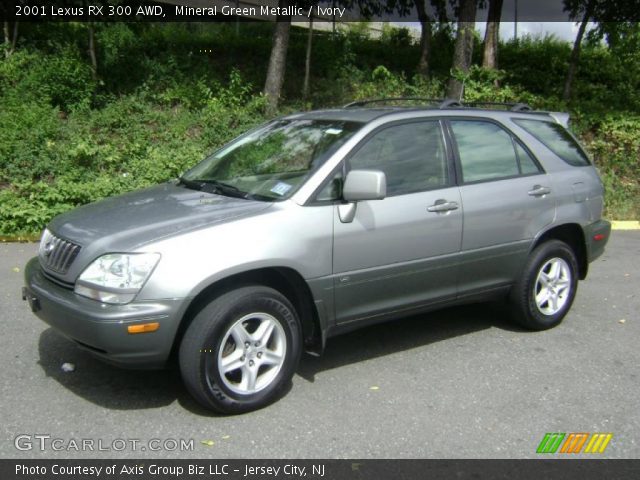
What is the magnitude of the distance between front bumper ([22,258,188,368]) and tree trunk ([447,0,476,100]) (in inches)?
406

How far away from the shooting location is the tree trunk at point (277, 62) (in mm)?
12258

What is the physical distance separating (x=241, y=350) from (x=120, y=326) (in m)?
0.72

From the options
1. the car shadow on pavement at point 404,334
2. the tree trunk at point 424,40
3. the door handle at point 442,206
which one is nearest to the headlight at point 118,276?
the car shadow on pavement at point 404,334

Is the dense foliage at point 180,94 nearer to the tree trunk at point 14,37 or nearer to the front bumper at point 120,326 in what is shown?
the tree trunk at point 14,37

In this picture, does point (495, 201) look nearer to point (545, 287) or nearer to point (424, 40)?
point (545, 287)

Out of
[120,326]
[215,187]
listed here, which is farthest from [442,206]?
[120,326]

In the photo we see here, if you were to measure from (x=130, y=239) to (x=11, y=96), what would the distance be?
8485 millimetres

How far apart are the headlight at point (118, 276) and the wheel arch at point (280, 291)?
12.1 inches

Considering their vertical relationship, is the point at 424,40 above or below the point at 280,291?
above

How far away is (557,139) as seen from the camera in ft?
19.2

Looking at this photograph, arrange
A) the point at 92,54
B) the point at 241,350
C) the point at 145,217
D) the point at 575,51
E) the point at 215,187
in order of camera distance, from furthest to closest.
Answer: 1. the point at 575,51
2. the point at 92,54
3. the point at 215,187
4. the point at 145,217
5. the point at 241,350

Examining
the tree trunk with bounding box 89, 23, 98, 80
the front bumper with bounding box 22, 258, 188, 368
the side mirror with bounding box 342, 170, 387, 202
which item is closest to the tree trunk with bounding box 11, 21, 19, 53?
the tree trunk with bounding box 89, 23, 98, 80

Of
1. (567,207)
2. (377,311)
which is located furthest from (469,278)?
(567,207)

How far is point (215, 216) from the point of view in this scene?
160 inches
